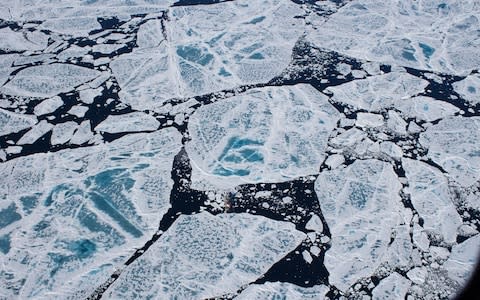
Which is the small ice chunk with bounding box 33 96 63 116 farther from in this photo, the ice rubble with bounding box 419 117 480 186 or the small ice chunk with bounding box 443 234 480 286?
the small ice chunk with bounding box 443 234 480 286

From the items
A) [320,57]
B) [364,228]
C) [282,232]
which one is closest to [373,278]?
[364,228]

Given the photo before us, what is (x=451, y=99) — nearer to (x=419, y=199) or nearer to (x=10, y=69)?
(x=419, y=199)

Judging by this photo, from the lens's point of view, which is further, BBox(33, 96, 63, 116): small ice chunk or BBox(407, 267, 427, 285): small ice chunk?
BBox(33, 96, 63, 116): small ice chunk

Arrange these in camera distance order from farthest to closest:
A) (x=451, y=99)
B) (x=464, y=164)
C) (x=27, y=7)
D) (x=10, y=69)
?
1. (x=27, y=7)
2. (x=10, y=69)
3. (x=451, y=99)
4. (x=464, y=164)

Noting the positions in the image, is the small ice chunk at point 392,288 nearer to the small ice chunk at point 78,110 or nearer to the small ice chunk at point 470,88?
the small ice chunk at point 470,88

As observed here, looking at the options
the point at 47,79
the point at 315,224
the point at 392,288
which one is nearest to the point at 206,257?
the point at 315,224

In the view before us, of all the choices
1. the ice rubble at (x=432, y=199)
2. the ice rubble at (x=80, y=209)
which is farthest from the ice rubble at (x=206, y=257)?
the ice rubble at (x=432, y=199)

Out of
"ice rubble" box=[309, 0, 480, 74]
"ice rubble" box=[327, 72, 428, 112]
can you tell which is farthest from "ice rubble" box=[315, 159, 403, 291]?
"ice rubble" box=[309, 0, 480, 74]
